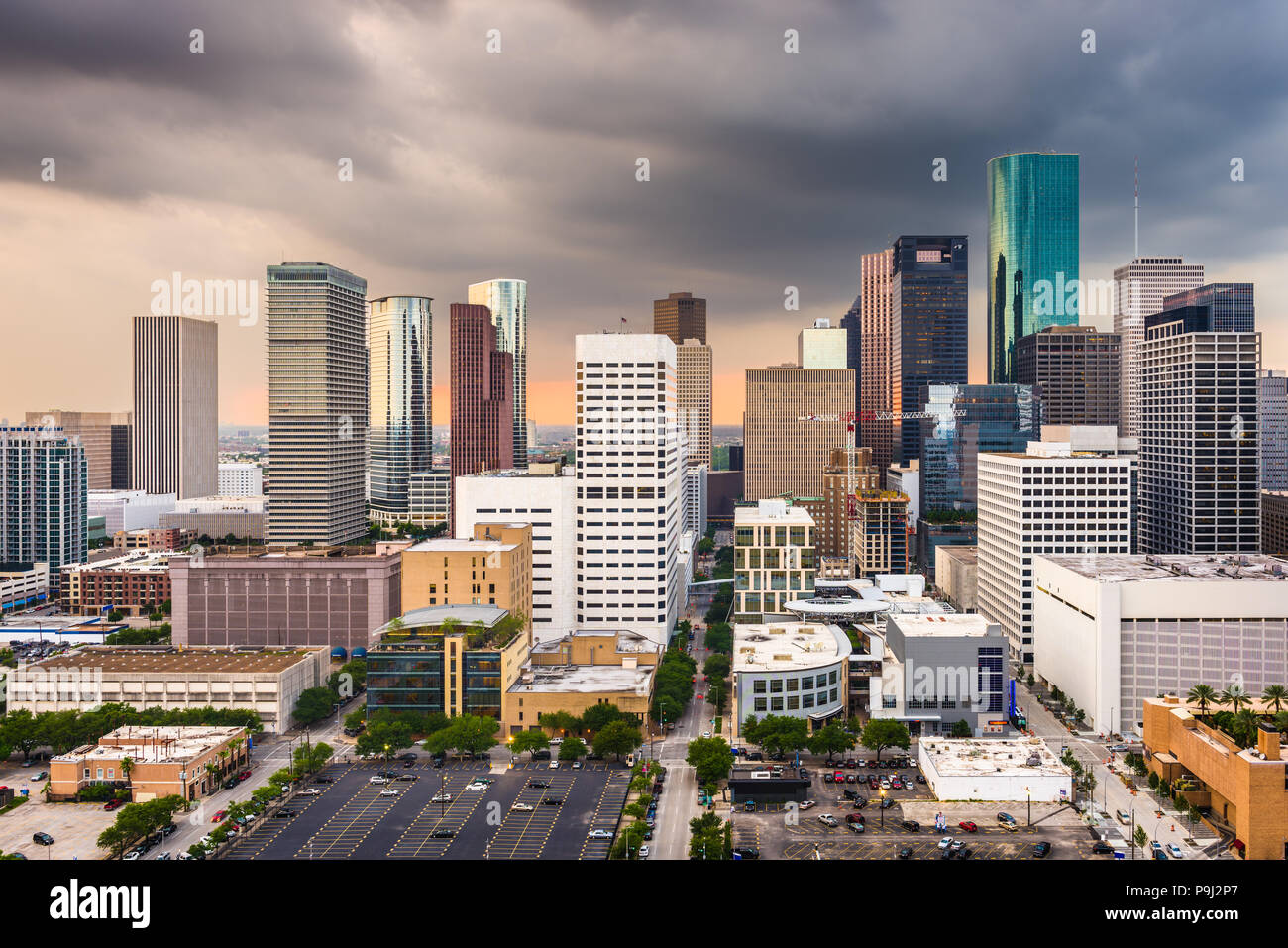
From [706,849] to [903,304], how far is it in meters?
89.5

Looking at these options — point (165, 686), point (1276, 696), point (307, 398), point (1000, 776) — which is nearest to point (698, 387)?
point (307, 398)

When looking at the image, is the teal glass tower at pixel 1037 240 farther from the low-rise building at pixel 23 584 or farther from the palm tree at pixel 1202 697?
the low-rise building at pixel 23 584

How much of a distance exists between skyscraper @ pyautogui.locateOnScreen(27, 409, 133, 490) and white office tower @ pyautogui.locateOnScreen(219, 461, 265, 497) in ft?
36.3

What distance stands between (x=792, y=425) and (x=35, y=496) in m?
64.0

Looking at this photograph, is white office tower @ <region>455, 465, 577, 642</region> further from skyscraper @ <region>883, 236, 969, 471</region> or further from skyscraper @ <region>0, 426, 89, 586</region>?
skyscraper @ <region>883, 236, 969, 471</region>

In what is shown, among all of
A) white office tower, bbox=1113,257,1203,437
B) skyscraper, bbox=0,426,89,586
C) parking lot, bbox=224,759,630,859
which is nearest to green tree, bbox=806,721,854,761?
parking lot, bbox=224,759,630,859

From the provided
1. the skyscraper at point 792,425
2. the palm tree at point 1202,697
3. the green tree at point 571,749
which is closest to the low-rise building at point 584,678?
the green tree at point 571,749

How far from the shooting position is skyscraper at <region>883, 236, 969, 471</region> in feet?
329

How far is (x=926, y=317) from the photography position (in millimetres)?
101938

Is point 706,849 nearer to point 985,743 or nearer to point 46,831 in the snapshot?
point 985,743

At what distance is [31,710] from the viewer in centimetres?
3253
